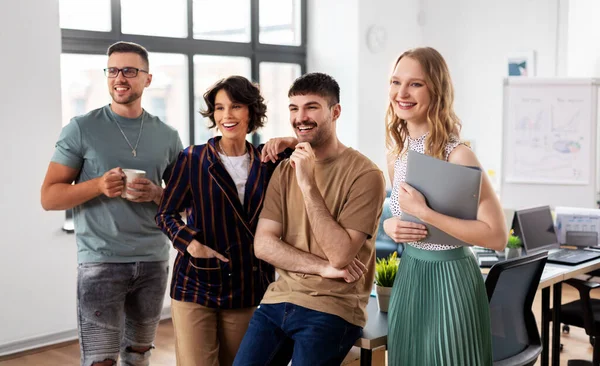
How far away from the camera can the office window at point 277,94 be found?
6.75 meters

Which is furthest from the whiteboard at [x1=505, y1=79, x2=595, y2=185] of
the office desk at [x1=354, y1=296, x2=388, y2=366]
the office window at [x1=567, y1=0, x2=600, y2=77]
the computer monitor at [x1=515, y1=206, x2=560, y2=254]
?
the office desk at [x1=354, y1=296, x2=388, y2=366]

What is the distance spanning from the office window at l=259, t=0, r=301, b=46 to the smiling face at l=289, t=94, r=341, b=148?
4286 millimetres

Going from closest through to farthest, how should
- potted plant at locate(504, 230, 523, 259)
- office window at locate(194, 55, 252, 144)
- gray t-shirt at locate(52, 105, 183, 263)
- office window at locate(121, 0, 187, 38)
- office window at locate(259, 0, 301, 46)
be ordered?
gray t-shirt at locate(52, 105, 183, 263), potted plant at locate(504, 230, 523, 259), office window at locate(121, 0, 187, 38), office window at locate(194, 55, 252, 144), office window at locate(259, 0, 301, 46)

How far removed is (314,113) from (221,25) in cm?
410

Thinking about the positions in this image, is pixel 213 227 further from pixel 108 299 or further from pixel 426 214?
pixel 426 214

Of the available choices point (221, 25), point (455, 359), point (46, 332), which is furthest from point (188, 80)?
point (455, 359)

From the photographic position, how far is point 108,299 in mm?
2748

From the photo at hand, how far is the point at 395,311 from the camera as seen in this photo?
2.44 m

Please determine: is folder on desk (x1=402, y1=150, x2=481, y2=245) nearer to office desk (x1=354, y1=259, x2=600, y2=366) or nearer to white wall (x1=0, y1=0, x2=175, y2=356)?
office desk (x1=354, y1=259, x2=600, y2=366)

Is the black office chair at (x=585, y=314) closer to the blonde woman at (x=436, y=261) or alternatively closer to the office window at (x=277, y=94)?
the blonde woman at (x=436, y=261)

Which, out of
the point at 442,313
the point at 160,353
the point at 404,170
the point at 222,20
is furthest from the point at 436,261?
the point at 222,20

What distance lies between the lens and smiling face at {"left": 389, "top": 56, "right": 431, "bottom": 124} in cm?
235

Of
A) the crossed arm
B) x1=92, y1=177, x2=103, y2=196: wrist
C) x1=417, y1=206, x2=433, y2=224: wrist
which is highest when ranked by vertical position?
x1=92, y1=177, x2=103, y2=196: wrist

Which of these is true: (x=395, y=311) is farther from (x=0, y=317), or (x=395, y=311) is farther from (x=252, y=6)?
(x=252, y=6)
